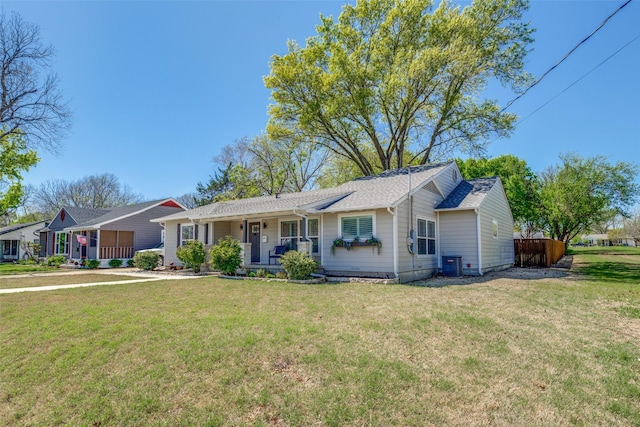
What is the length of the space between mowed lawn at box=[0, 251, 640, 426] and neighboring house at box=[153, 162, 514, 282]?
4.54m

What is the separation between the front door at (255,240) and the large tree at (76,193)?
134 ft

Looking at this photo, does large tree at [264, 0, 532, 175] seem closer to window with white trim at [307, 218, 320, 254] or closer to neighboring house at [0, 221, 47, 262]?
window with white trim at [307, 218, 320, 254]

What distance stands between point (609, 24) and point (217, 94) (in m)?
16.3

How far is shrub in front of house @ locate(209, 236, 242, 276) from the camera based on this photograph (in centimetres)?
1334

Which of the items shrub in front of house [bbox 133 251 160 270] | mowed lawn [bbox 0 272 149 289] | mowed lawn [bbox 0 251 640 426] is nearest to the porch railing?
shrub in front of house [bbox 133 251 160 270]

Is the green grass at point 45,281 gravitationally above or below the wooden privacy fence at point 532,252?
below

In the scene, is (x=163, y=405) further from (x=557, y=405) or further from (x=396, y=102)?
(x=396, y=102)

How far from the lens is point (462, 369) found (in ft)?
13.7

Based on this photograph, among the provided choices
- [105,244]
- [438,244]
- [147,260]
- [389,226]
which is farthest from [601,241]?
[105,244]

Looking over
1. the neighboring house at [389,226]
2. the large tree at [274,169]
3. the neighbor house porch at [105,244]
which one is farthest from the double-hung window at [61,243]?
the neighboring house at [389,226]

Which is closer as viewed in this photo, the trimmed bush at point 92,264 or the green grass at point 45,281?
the green grass at point 45,281

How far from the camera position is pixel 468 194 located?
48.7ft

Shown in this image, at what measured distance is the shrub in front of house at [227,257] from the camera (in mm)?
13336

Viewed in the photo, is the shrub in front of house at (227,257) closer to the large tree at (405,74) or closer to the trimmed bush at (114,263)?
the large tree at (405,74)
